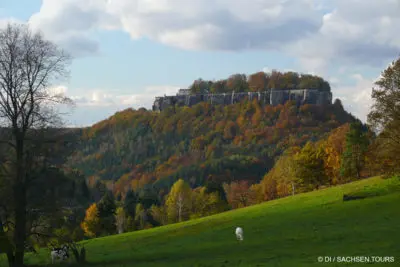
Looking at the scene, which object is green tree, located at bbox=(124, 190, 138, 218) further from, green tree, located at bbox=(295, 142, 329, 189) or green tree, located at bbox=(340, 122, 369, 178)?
green tree, located at bbox=(340, 122, 369, 178)

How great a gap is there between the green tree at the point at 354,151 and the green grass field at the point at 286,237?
13314 mm

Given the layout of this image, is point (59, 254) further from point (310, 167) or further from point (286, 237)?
point (310, 167)

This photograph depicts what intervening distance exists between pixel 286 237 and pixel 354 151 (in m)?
37.6

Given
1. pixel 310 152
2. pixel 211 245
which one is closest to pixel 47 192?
pixel 211 245

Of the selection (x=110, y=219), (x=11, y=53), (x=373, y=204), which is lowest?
(x=110, y=219)

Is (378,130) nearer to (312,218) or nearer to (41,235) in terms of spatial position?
(312,218)

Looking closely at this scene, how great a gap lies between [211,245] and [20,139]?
48.2 feet

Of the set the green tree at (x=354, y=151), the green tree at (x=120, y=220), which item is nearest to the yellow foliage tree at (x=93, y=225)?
the green tree at (x=120, y=220)

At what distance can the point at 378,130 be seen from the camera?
43.1 metres

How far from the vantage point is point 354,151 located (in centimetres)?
6788

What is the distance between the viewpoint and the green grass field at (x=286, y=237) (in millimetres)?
25219

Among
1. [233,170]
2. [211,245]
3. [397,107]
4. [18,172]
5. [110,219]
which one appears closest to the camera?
[18,172]

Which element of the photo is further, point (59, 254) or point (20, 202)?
point (59, 254)

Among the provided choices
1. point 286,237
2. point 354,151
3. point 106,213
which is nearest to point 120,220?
point 106,213
